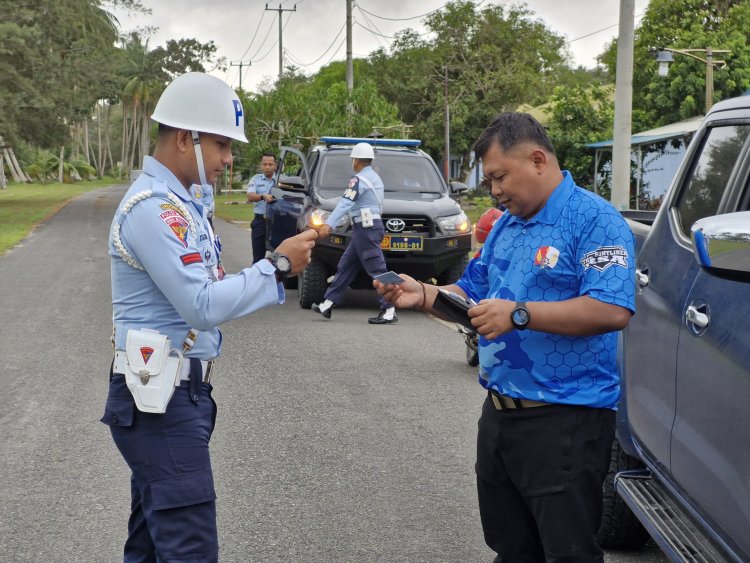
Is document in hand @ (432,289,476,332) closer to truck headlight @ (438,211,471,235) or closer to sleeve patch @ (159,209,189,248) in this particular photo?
sleeve patch @ (159,209,189,248)

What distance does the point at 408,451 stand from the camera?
6.16 m

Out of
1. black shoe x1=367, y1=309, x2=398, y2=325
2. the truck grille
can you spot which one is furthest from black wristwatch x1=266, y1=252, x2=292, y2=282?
the truck grille

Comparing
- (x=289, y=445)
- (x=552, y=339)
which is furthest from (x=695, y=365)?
(x=289, y=445)

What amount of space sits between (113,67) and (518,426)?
165 feet

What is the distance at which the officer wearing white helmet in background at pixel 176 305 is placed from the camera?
9.55ft

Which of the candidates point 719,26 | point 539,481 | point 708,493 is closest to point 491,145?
point 539,481

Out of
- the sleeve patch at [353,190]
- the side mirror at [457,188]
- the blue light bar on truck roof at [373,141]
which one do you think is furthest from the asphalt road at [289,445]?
the blue light bar on truck roof at [373,141]

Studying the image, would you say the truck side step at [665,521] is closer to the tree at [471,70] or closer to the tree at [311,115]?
the tree at [311,115]

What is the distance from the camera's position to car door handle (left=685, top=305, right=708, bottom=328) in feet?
10.6

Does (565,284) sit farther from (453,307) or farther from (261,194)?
(261,194)

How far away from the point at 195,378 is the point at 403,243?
29.3 feet

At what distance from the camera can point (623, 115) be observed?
17.0 meters

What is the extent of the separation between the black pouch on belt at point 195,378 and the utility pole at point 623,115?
1411 cm

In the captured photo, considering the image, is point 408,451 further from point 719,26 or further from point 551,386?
point 719,26
